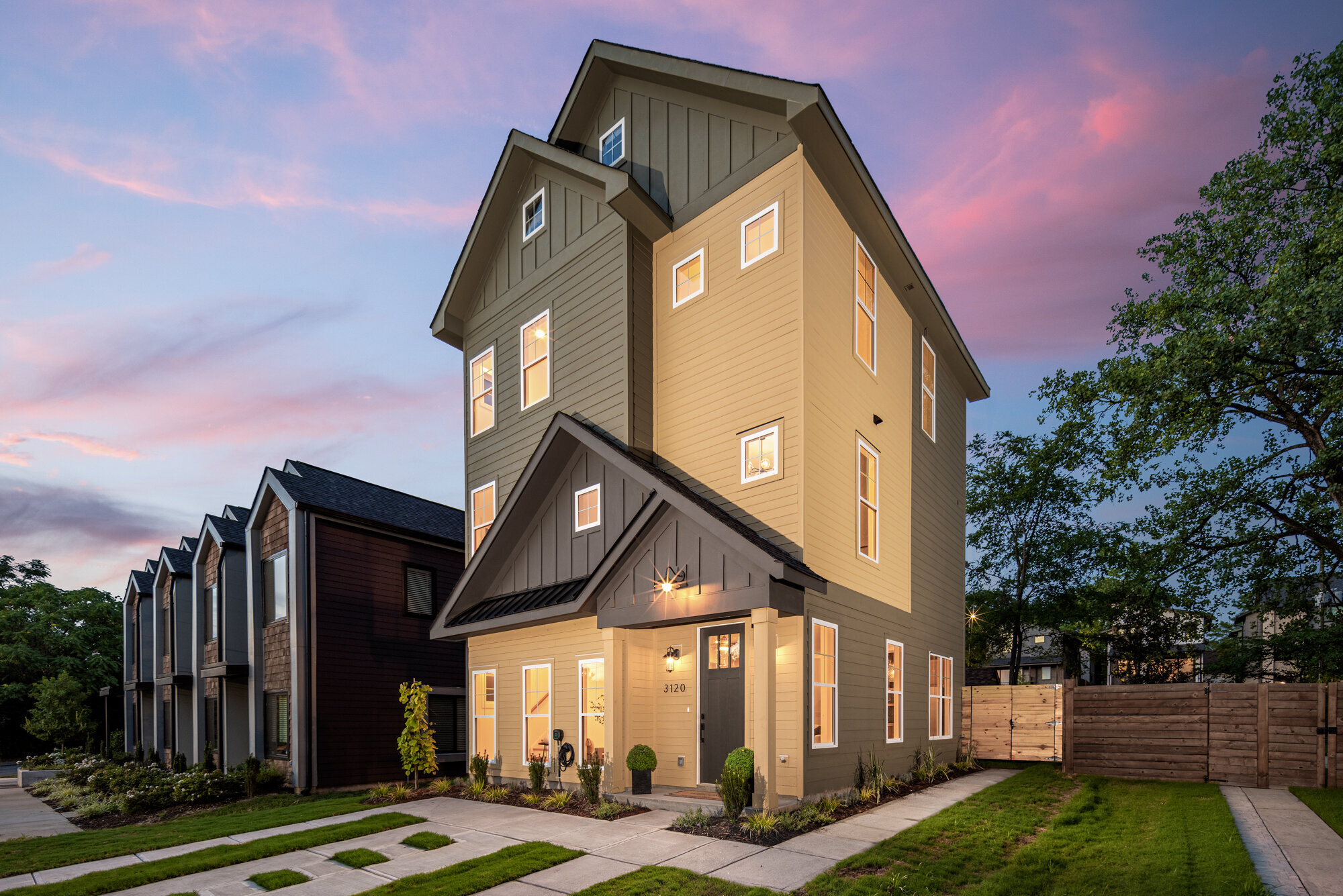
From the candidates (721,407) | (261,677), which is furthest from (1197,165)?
(261,677)

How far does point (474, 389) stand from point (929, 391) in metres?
10.4

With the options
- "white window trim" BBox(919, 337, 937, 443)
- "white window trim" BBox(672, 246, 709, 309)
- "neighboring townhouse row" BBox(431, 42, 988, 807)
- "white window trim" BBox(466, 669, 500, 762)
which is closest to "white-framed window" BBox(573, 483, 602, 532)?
"neighboring townhouse row" BBox(431, 42, 988, 807)

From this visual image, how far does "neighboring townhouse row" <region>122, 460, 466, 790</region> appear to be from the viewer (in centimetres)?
1636

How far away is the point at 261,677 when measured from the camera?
17.7 metres

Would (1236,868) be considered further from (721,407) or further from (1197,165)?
(1197,165)

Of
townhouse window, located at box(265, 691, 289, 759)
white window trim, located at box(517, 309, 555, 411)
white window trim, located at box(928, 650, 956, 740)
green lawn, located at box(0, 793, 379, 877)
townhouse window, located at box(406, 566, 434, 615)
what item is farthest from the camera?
townhouse window, located at box(406, 566, 434, 615)

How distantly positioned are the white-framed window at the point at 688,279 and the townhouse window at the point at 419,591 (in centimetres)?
1050

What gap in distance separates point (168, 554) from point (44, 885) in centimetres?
2093

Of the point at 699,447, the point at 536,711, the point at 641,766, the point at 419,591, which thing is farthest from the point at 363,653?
the point at 699,447

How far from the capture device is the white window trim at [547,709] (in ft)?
43.1

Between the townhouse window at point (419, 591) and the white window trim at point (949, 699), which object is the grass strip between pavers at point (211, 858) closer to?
the townhouse window at point (419, 591)

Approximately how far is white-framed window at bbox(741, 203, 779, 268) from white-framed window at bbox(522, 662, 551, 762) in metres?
7.89

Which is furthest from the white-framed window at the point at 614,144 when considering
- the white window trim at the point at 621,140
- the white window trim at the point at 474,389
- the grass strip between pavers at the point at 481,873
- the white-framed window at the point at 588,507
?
the grass strip between pavers at the point at 481,873

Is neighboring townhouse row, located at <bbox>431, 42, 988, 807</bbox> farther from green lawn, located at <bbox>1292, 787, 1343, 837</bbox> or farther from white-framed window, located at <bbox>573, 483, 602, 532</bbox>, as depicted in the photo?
green lawn, located at <bbox>1292, 787, 1343, 837</bbox>
